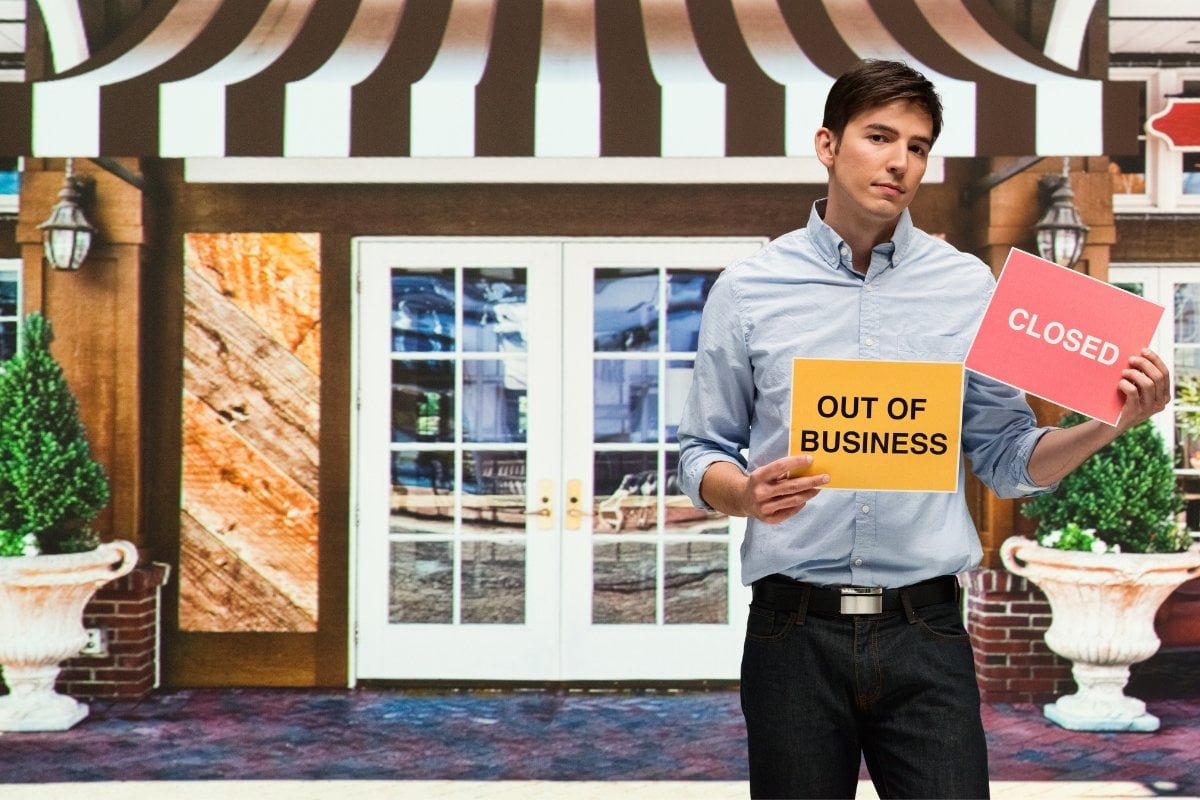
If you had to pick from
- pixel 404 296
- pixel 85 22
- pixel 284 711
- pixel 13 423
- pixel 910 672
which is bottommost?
pixel 284 711

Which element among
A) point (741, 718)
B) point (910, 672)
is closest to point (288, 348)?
point (741, 718)

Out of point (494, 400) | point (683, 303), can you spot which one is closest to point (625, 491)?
point (494, 400)

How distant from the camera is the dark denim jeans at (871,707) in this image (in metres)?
1.76

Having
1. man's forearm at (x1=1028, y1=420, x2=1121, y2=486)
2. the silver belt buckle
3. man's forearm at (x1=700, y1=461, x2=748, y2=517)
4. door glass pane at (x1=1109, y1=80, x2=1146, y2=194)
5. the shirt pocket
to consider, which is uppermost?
door glass pane at (x1=1109, y1=80, x2=1146, y2=194)

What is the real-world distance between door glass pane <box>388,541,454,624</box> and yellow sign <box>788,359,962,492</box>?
3.69 metres

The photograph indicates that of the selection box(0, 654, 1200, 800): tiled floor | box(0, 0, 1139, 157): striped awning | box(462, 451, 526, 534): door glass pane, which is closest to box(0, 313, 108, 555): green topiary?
box(0, 654, 1200, 800): tiled floor

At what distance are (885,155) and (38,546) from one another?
13.1ft

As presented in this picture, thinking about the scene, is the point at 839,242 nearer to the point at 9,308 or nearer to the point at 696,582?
the point at 696,582

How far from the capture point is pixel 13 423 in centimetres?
468

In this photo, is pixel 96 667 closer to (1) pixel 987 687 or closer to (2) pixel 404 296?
(2) pixel 404 296

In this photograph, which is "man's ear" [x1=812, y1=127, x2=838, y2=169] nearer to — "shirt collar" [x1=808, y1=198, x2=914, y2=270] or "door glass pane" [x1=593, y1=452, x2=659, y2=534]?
"shirt collar" [x1=808, y1=198, x2=914, y2=270]

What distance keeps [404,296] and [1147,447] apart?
2.99 meters

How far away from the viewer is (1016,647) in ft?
16.0

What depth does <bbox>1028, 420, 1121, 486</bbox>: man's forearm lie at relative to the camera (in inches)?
68.2
